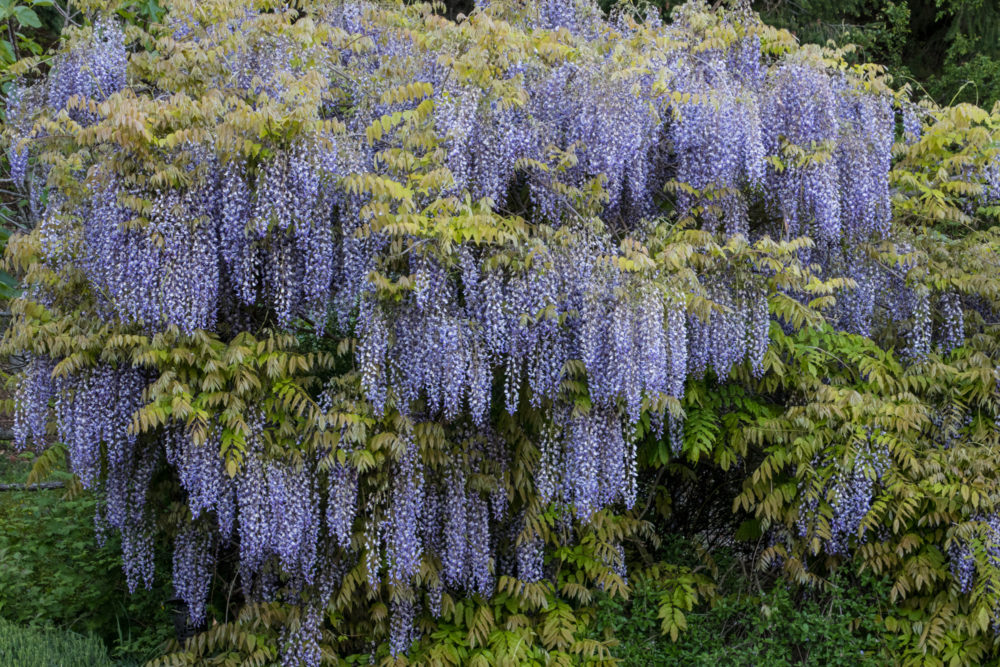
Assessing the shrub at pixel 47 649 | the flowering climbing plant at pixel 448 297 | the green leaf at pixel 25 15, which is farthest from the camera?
the green leaf at pixel 25 15

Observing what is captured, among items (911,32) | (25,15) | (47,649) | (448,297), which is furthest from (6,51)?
(911,32)

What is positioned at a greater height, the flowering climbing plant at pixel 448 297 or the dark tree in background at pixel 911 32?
the dark tree in background at pixel 911 32

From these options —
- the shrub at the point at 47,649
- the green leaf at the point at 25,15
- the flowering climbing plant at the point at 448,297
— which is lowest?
the shrub at the point at 47,649

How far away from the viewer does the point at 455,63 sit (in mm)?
5379

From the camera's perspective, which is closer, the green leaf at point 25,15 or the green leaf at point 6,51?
the green leaf at point 25,15

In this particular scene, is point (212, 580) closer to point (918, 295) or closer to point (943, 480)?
point (943, 480)

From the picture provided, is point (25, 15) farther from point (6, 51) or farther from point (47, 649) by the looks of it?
point (47, 649)

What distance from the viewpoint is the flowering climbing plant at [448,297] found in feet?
16.6

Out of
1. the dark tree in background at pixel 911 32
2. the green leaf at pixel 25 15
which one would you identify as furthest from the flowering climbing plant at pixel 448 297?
the dark tree in background at pixel 911 32

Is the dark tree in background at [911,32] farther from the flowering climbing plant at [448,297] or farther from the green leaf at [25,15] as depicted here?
the green leaf at [25,15]

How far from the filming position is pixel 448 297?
513cm

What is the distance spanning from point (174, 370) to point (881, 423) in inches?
161

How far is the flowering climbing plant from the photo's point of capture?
5047mm

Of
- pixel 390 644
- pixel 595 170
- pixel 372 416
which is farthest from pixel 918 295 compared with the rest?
pixel 390 644
